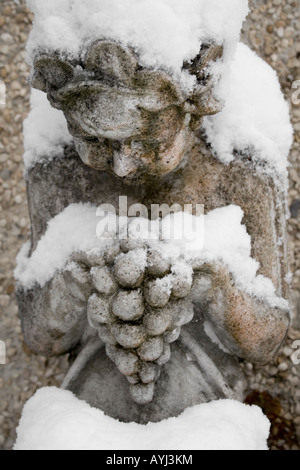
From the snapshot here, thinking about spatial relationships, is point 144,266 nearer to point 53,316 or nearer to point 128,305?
point 128,305

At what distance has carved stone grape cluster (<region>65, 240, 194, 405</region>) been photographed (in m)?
1.35

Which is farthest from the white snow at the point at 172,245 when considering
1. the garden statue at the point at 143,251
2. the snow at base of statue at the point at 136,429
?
the snow at base of statue at the point at 136,429

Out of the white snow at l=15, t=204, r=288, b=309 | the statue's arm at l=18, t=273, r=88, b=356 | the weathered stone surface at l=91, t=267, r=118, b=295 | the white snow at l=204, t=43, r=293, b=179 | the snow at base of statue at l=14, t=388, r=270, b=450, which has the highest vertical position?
the white snow at l=204, t=43, r=293, b=179

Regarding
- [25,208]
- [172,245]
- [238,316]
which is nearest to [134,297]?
[172,245]

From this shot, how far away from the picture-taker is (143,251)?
4.52 feet

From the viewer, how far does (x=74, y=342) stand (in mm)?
1799

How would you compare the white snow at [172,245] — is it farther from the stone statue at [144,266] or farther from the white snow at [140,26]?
the white snow at [140,26]

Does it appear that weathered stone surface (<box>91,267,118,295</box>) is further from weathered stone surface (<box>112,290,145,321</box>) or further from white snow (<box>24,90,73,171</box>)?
white snow (<box>24,90,73,171</box>)

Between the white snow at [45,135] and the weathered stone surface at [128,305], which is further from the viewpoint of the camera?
the white snow at [45,135]

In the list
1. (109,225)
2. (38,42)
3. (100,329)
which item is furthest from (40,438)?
(38,42)

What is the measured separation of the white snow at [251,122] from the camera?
1645 mm

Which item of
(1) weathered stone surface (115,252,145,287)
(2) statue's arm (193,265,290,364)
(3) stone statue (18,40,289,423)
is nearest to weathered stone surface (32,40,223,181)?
(3) stone statue (18,40,289,423)
